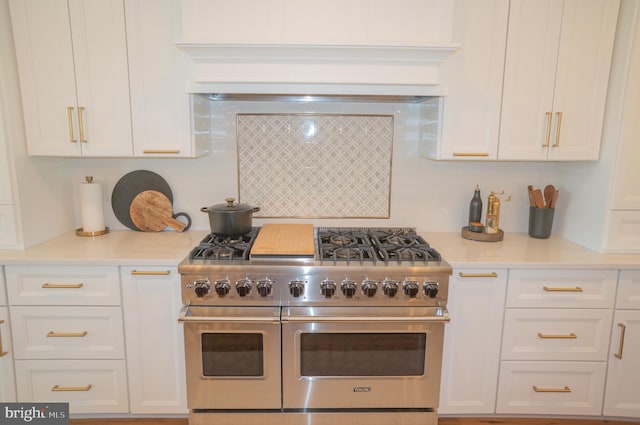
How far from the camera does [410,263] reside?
6.41 feet

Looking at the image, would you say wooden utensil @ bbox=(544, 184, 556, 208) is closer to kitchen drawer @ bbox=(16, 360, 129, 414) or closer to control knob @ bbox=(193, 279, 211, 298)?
control knob @ bbox=(193, 279, 211, 298)

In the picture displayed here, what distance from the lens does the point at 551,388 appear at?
6.95ft

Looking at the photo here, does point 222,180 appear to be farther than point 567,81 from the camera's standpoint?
Yes

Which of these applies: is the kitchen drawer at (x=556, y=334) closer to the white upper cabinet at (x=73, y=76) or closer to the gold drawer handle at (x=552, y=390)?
the gold drawer handle at (x=552, y=390)

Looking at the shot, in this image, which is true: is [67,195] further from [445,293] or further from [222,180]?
[445,293]

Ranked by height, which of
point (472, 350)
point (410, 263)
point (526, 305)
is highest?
point (410, 263)

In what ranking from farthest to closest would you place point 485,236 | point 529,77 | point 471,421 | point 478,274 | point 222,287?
point 485,236, point 471,421, point 529,77, point 478,274, point 222,287

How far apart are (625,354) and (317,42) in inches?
86.2

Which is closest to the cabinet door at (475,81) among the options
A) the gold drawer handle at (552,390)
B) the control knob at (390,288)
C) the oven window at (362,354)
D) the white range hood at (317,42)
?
the white range hood at (317,42)

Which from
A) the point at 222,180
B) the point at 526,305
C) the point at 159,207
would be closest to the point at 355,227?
the point at 222,180

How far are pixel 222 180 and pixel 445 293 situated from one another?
1.46 meters

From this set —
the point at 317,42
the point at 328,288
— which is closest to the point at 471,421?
the point at 328,288

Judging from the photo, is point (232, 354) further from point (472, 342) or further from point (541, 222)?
point (541, 222)

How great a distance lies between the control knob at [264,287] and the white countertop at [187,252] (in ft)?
1.40
